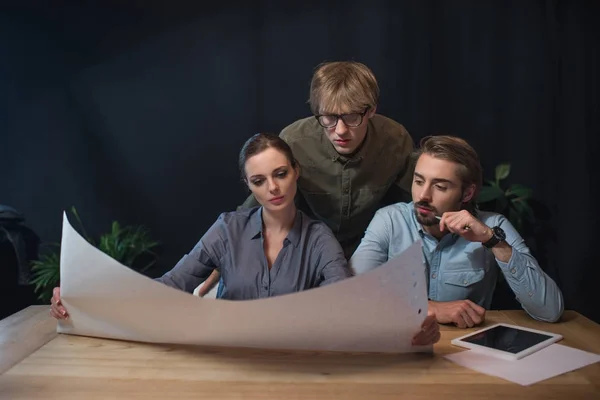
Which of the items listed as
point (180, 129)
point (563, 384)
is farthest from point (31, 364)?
point (180, 129)

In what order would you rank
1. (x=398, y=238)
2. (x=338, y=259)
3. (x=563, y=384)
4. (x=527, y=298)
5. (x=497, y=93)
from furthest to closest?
1. (x=497, y=93)
2. (x=398, y=238)
3. (x=338, y=259)
4. (x=527, y=298)
5. (x=563, y=384)

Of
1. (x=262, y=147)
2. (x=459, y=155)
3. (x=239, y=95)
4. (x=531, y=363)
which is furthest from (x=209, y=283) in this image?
(x=239, y=95)

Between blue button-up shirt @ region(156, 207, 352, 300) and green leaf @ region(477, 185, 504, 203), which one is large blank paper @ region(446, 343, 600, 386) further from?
green leaf @ region(477, 185, 504, 203)

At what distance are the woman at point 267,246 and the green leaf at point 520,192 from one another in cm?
192

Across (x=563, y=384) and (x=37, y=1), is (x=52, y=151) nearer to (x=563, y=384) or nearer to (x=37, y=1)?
(x=37, y=1)

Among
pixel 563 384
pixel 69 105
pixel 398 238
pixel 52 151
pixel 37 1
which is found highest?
pixel 37 1

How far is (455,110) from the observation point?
10.8 feet

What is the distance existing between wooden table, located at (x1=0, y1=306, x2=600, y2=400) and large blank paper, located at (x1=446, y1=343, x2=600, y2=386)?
0.06 feet

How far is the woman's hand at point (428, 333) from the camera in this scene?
3.45 ft

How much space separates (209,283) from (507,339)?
89 cm

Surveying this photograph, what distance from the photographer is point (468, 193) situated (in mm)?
1615

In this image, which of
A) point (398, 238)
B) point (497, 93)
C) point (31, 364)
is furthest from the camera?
point (497, 93)

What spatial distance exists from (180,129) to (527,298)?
243 cm

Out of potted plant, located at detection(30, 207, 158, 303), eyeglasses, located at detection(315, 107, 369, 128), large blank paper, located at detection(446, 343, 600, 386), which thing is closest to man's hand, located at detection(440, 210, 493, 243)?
large blank paper, located at detection(446, 343, 600, 386)
